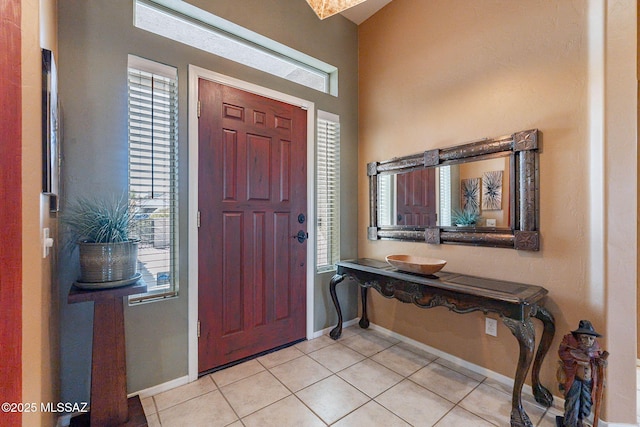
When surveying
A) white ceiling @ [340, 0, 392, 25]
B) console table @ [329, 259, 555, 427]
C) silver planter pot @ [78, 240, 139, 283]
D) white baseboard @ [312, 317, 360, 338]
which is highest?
white ceiling @ [340, 0, 392, 25]

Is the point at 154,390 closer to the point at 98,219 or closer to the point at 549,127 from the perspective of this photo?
the point at 98,219

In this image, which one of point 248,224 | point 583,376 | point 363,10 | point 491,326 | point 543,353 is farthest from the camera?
point 363,10

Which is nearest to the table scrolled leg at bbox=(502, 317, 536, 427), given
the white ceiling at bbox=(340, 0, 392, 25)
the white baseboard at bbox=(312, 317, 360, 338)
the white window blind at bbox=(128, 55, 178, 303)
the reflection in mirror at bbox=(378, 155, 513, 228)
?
the reflection in mirror at bbox=(378, 155, 513, 228)

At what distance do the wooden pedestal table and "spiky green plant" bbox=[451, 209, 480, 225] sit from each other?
2.23 m

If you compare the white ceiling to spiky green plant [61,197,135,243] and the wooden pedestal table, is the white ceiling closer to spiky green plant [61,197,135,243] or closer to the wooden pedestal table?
spiky green plant [61,197,135,243]

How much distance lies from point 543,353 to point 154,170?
283cm

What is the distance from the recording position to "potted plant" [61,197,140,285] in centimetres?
146

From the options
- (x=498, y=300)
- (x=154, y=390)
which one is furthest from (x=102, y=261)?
(x=498, y=300)

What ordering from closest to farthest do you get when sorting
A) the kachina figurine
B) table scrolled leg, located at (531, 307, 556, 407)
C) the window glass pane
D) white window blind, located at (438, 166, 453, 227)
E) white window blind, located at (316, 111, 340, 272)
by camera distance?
the kachina figurine → table scrolled leg, located at (531, 307, 556, 407) → the window glass pane → white window blind, located at (438, 166, 453, 227) → white window blind, located at (316, 111, 340, 272)

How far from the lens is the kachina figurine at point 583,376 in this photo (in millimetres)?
1403

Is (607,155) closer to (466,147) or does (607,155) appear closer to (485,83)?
(466,147)

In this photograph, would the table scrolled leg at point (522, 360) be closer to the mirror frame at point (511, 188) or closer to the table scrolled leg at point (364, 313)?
the mirror frame at point (511, 188)

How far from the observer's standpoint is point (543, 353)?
177 cm

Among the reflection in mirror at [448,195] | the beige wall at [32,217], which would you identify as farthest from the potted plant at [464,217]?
the beige wall at [32,217]
